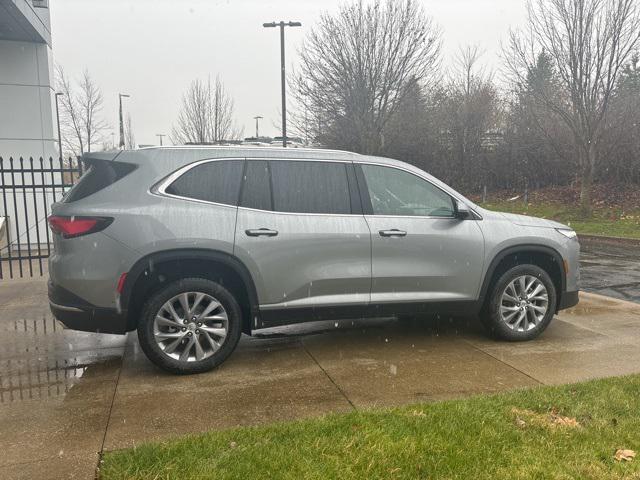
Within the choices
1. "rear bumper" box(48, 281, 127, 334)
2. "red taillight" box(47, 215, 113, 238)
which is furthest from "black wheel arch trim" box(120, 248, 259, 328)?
"red taillight" box(47, 215, 113, 238)

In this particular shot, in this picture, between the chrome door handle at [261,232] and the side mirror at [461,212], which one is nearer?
the chrome door handle at [261,232]

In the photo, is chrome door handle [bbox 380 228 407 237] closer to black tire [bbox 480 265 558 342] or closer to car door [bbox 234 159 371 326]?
car door [bbox 234 159 371 326]

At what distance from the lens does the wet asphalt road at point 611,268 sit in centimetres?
812

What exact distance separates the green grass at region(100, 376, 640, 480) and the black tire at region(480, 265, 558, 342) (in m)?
1.47

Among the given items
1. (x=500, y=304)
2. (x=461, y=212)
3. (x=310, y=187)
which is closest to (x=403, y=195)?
(x=461, y=212)

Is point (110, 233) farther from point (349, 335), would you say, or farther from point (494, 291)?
point (494, 291)

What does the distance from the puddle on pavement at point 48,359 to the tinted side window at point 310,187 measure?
2.03m

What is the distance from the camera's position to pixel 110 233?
396cm

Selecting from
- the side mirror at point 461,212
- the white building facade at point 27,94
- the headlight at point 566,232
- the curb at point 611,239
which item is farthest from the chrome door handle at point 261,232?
the curb at point 611,239

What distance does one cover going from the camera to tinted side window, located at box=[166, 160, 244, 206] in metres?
4.24

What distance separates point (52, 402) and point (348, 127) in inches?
687

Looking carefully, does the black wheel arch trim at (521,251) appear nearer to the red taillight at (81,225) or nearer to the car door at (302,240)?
the car door at (302,240)

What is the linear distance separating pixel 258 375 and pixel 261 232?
3.79 ft

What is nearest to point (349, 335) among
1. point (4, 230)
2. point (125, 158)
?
point (125, 158)
